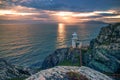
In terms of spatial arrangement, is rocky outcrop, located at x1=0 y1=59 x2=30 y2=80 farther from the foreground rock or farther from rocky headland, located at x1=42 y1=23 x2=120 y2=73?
rocky headland, located at x1=42 y1=23 x2=120 y2=73

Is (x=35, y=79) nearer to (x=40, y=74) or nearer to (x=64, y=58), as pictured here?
(x=40, y=74)

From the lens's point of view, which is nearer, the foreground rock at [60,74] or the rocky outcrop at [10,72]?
the foreground rock at [60,74]

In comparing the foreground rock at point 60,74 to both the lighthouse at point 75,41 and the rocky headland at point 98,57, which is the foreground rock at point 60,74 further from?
the lighthouse at point 75,41

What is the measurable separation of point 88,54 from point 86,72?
23297mm

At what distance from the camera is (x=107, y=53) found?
25844 mm

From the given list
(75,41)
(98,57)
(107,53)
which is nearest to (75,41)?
(75,41)

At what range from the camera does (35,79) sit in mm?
5547

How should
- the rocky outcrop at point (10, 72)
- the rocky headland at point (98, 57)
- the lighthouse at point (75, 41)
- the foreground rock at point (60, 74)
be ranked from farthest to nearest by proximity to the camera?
1. the lighthouse at point (75, 41)
2. the rocky headland at point (98, 57)
3. the rocky outcrop at point (10, 72)
4. the foreground rock at point (60, 74)

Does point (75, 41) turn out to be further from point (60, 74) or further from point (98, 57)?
point (60, 74)

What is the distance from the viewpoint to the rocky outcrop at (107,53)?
83.1 ft

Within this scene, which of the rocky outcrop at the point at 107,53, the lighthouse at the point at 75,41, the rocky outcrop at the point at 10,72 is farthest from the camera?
the lighthouse at the point at 75,41

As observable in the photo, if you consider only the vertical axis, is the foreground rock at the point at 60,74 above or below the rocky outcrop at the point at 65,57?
above

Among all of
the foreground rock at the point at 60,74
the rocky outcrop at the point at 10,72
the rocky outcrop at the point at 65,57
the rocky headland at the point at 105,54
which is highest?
the foreground rock at the point at 60,74

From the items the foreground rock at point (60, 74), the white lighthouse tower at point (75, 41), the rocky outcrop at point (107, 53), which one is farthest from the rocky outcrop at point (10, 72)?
the white lighthouse tower at point (75, 41)
